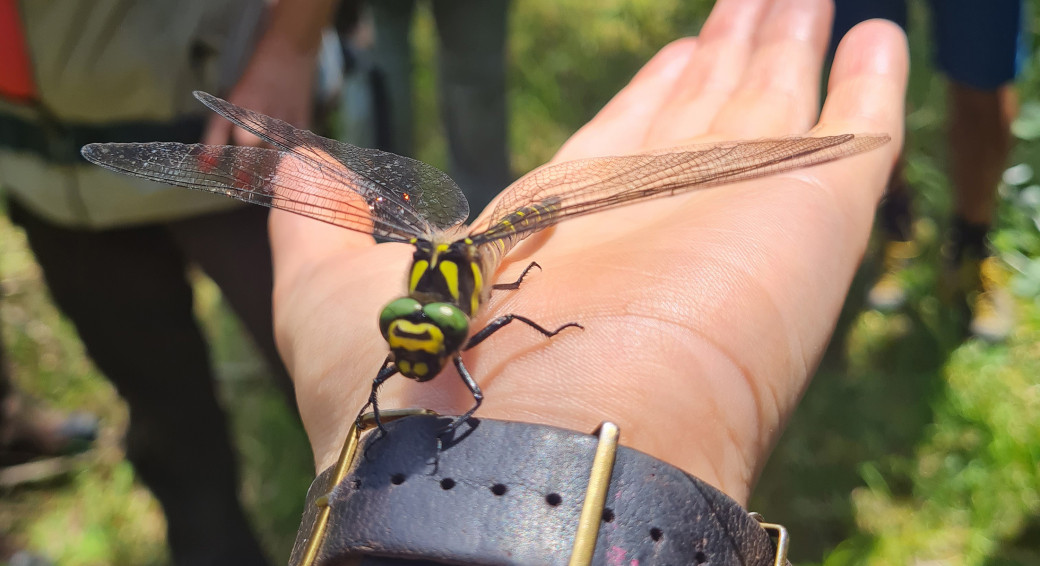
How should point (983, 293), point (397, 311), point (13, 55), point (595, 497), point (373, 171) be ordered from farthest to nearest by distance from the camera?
point (983, 293) < point (373, 171) < point (13, 55) < point (397, 311) < point (595, 497)

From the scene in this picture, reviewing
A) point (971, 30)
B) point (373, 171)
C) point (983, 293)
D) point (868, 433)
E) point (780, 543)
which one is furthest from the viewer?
point (983, 293)

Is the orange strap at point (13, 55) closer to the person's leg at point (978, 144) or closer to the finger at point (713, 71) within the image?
the finger at point (713, 71)

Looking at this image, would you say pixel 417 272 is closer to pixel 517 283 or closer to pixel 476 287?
pixel 476 287

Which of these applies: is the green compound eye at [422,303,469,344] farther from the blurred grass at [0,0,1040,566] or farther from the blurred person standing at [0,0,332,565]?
the blurred grass at [0,0,1040,566]

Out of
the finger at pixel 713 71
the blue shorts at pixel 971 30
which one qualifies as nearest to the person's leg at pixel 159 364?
the finger at pixel 713 71

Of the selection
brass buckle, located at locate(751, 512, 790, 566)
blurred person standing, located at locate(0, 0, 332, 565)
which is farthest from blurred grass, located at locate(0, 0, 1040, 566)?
brass buckle, located at locate(751, 512, 790, 566)

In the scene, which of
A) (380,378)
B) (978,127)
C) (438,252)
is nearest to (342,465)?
(380,378)
